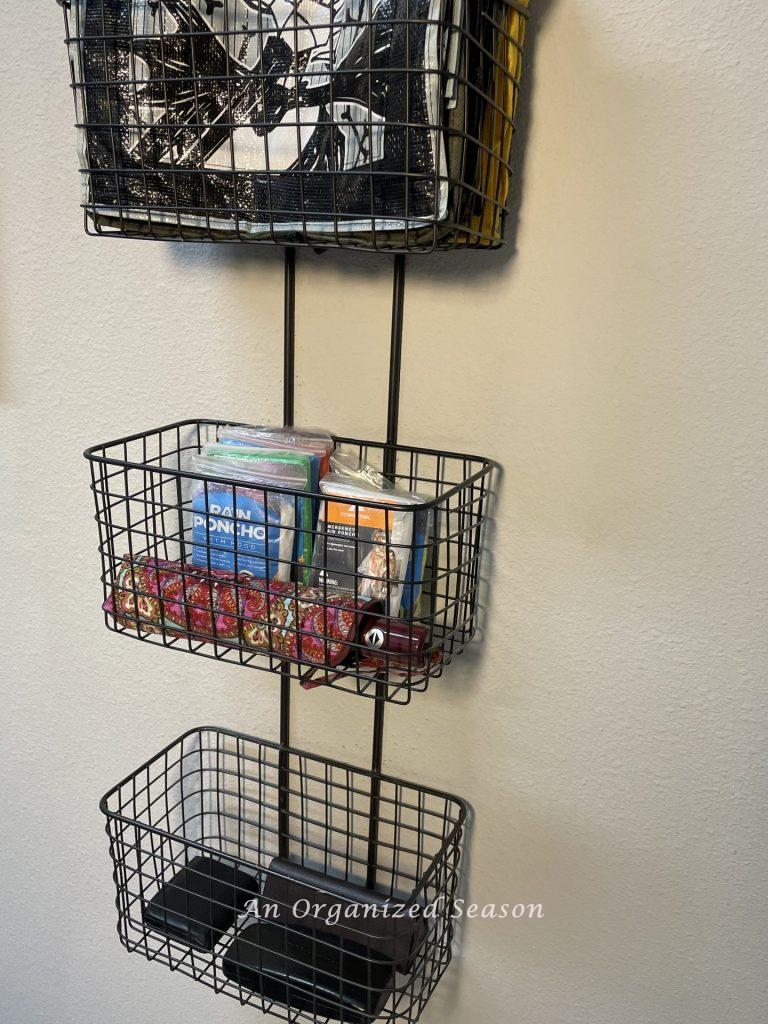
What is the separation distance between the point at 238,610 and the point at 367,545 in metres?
0.14

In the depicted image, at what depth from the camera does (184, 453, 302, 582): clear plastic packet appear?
890mm

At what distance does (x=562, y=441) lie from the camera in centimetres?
92

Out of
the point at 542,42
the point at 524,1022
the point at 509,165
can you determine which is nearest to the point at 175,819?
the point at 524,1022

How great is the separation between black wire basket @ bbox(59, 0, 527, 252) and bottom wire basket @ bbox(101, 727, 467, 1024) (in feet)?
2.10

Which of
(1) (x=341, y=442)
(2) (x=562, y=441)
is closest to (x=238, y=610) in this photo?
(1) (x=341, y=442)

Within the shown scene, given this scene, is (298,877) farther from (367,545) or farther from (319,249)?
(319,249)

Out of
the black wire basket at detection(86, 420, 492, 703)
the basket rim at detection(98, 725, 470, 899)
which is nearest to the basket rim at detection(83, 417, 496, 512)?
the black wire basket at detection(86, 420, 492, 703)

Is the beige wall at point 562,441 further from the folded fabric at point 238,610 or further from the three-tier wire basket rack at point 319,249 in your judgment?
the folded fabric at point 238,610

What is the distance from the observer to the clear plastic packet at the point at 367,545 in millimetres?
836

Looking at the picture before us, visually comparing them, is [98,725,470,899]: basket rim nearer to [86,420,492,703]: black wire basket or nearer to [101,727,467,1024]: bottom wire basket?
[101,727,467,1024]: bottom wire basket

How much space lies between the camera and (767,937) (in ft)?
3.11

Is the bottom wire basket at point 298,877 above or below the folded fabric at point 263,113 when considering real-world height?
below

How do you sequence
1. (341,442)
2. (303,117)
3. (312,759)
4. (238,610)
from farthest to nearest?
(312,759) → (341,442) → (238,610) → (303,117)

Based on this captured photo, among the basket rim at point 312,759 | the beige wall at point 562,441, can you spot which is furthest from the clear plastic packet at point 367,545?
the basket rim at point 312,759
